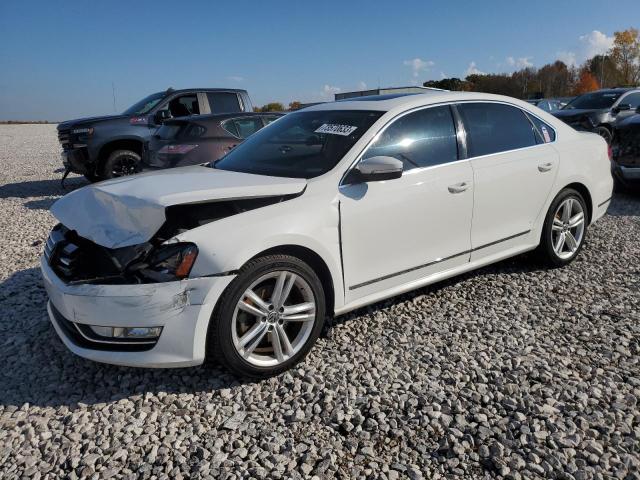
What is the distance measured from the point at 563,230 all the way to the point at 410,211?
2061 mm

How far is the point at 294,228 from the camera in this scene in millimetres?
2893

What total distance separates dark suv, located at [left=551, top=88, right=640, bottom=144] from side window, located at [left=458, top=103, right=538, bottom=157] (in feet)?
27.4

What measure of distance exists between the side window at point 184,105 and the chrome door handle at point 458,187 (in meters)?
7.35

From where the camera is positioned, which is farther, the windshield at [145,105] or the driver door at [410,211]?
the windshield at [145,105]

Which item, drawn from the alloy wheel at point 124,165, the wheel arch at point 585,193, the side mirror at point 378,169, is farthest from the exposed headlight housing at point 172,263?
the alloy wheel at point 124,165

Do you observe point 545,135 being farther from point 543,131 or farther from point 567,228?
point 567,228

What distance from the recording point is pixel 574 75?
7019cm

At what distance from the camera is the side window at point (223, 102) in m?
9.91

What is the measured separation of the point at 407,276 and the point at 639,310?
71.3 inches

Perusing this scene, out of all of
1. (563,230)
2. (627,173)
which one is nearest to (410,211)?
(563,230)

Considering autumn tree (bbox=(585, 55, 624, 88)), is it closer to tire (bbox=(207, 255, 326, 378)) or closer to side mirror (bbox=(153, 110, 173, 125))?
side mirror (bbox=(153, 110, 173, 125))

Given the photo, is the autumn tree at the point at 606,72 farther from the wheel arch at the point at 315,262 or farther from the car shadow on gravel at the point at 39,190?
the wheel arch at the point at 315,262

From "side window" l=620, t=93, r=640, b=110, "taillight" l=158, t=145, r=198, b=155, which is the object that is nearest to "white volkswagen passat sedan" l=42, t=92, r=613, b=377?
"taillight" l=158, t=145, r=198, b=155

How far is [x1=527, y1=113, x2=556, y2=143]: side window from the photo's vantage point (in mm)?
4414
